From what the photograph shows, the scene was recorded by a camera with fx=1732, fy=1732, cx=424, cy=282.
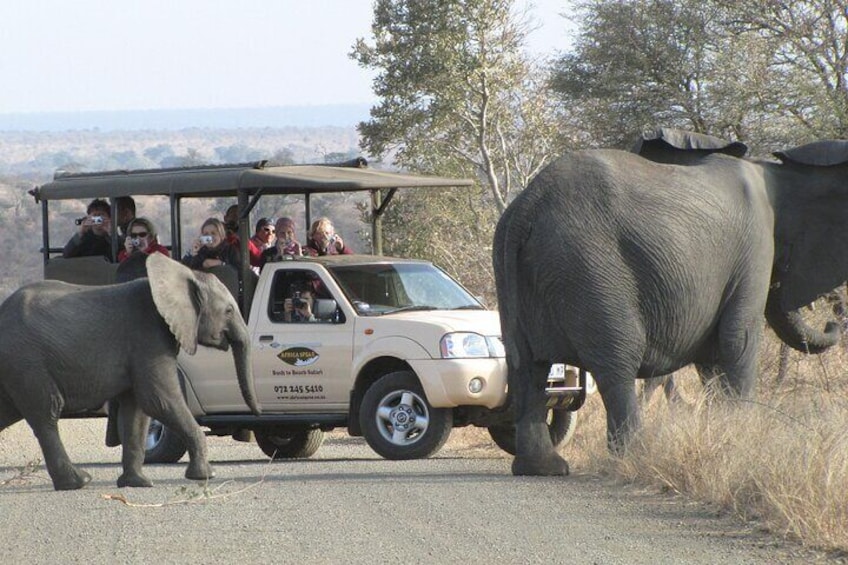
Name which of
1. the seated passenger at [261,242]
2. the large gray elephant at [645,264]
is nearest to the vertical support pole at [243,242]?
the seated passenger at [261,242]

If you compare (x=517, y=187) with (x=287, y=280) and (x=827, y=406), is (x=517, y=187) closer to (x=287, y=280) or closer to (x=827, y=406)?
(x=287, y=280)

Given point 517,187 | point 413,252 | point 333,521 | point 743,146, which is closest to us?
point 333,521

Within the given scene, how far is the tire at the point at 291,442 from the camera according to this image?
656 inches

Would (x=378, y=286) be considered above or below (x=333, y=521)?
above

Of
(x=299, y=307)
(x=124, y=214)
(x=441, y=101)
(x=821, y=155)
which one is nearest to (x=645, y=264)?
(x=821, y=155)

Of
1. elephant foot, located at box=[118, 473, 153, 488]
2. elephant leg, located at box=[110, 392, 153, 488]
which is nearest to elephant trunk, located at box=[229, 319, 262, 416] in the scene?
elephant leg, located at box=[110, 392, 153, 488]

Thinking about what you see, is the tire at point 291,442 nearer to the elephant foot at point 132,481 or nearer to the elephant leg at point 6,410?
the elephant foot at point 132,481

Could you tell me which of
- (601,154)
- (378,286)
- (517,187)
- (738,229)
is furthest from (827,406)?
(517,187)

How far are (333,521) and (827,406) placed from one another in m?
3.96

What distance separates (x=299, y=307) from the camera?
1534 cm

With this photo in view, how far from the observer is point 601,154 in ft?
42.3

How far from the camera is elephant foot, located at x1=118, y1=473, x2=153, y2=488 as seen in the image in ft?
41.2

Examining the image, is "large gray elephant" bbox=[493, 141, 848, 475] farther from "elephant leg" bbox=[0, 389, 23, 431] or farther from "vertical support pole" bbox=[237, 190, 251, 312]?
"elephant leg" bbox=[0, 389, 23, 431]

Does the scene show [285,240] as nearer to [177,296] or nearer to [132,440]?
[177,296]
